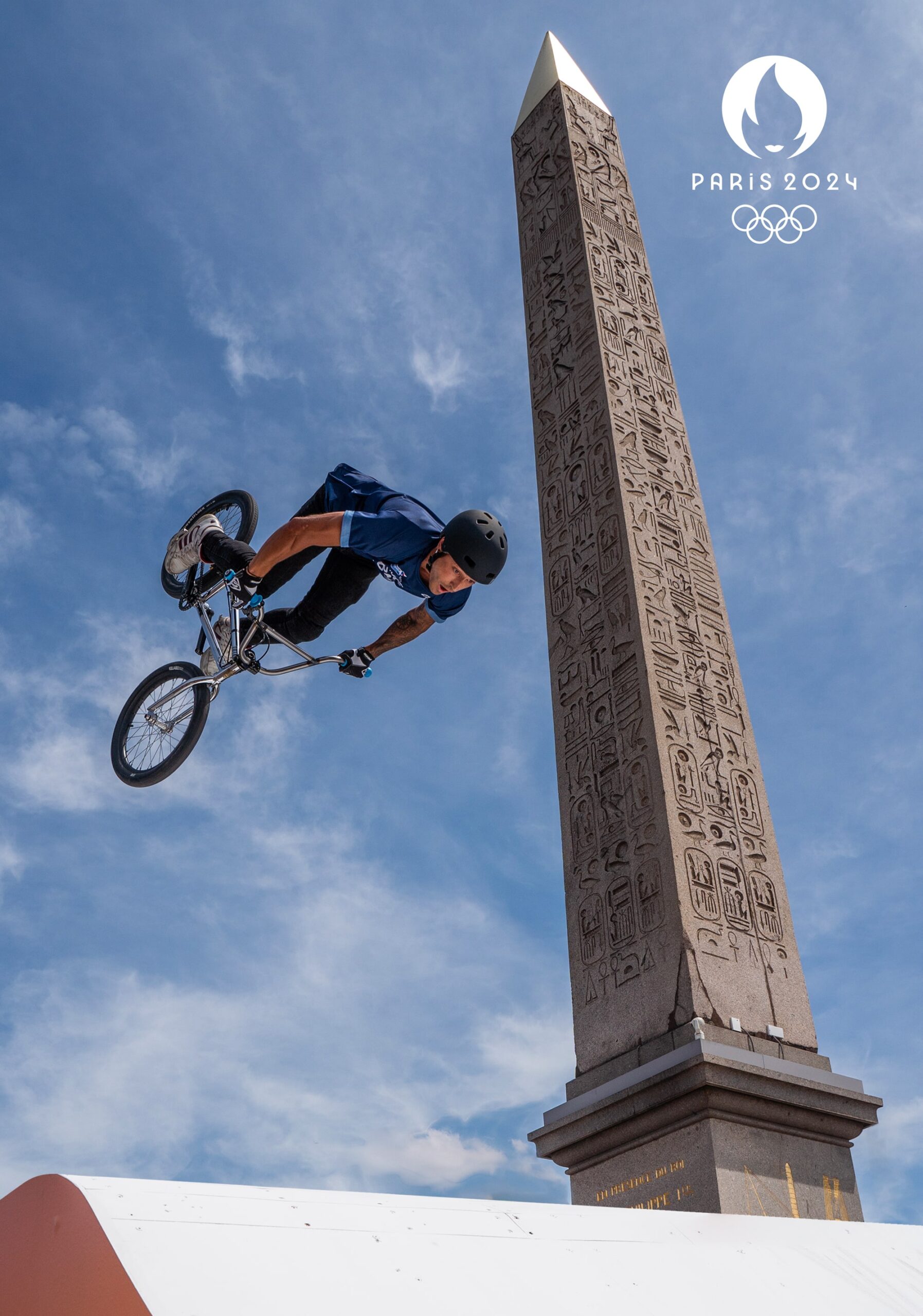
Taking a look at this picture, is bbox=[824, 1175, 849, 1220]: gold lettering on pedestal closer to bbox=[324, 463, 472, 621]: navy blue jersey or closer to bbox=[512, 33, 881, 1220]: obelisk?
bbox=[512, 33, 881, 1220]: obelisk

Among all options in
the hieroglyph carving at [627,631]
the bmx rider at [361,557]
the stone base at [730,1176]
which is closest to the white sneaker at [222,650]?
the bmx rider at [361,557]

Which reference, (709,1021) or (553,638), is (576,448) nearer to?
(553,638)

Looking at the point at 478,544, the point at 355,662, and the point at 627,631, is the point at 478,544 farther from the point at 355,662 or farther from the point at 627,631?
the point at 627,631

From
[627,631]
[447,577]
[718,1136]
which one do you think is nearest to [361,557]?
[447,577]

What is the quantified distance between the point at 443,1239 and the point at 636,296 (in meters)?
8.33

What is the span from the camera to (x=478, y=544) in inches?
227

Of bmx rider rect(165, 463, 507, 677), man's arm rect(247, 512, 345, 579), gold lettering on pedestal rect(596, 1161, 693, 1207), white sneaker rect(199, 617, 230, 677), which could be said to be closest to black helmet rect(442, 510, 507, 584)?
bmx rider rect(165, 463, 507, 677)

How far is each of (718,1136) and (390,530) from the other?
3.36 m

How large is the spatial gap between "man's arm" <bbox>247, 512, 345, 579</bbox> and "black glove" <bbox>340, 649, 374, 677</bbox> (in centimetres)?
56

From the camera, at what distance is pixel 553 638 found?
847 cm

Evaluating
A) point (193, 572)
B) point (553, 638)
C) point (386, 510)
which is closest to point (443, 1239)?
point (386, 510)

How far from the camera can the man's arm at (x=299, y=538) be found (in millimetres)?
5992

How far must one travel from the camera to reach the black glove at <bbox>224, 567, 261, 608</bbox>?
6.47 metres

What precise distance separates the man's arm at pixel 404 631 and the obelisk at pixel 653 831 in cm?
175
